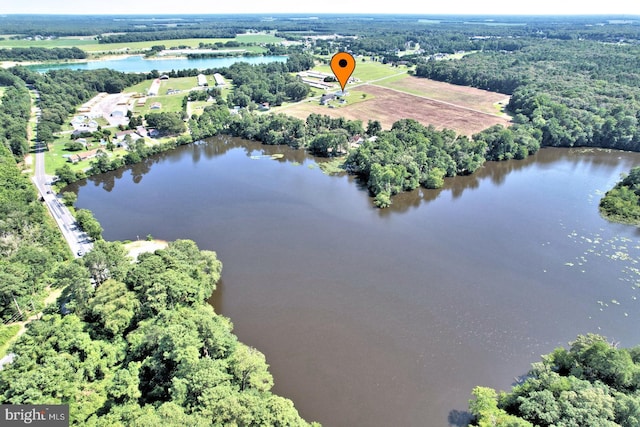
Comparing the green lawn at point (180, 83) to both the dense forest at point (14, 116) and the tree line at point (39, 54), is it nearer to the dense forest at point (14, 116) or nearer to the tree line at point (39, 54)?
the dense forest at point (14, 116)

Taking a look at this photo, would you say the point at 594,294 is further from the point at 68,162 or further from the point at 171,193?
the point at 68,162

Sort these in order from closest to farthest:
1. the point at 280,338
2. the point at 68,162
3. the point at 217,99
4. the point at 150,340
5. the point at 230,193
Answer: the point at 150,340
the point at 280,338
the point at 230,193
the point at 68,162
the point at 217,99

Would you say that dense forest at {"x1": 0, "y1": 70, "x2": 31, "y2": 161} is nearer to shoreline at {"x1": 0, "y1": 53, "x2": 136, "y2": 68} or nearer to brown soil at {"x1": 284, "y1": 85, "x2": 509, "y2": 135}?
shoreline at {"x1": 0, "y1": 53, "x2": 136, "y2": 68}

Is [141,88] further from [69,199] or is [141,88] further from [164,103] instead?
[69,199]

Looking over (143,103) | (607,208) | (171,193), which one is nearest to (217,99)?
(143,103)

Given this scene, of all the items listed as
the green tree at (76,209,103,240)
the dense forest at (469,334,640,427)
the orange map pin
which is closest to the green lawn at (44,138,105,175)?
the green tree at (76,209,103,240)

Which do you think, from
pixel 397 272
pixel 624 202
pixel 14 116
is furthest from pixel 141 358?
pixel 14 116
